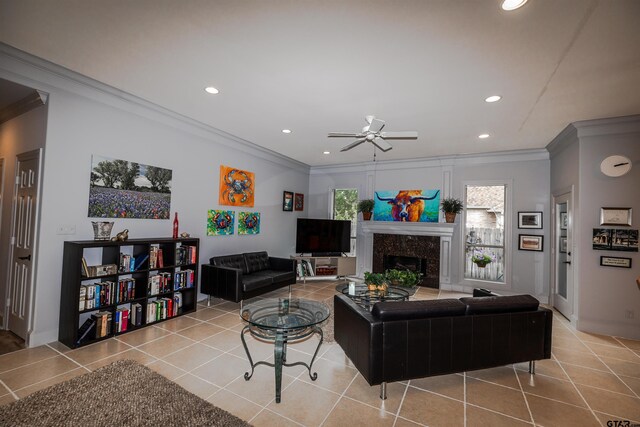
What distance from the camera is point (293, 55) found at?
8.90 feet

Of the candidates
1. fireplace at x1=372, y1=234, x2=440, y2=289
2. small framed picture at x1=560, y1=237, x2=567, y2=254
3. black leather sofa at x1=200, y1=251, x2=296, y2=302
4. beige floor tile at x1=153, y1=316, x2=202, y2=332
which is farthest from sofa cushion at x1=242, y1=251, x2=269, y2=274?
small framed picture at x1=560, y1=237, x2=567, y2=254

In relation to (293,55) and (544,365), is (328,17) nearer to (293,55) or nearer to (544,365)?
(293,55)

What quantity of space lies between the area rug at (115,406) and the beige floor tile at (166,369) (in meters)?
0.10

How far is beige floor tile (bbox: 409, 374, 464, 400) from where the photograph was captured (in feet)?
8.44

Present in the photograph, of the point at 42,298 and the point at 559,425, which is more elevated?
the point at 42,298

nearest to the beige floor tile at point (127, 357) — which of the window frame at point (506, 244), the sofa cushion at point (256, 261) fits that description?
the sofa cushion at point (256, 261)

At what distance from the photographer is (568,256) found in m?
4.70

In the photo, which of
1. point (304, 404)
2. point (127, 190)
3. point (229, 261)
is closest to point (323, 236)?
point (229, 261)

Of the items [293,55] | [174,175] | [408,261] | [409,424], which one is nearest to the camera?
[409,424]

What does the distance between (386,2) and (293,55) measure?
99 centimetres

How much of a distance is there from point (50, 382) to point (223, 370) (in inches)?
57.7

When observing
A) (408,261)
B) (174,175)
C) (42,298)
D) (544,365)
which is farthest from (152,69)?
(408,261)

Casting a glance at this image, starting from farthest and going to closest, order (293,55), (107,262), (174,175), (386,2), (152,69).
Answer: (174,175) < (107,262) < (152,69) < (293,55) < (386,2)

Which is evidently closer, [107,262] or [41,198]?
[41,198]
